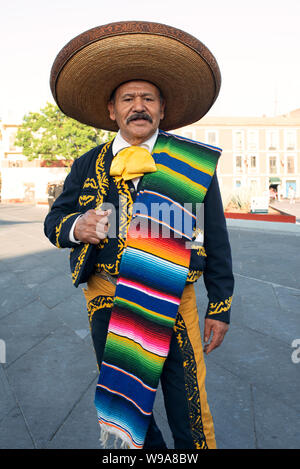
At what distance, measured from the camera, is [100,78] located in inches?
77.3

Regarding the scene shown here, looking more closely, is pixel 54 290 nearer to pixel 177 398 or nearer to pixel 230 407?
pixel 230 407

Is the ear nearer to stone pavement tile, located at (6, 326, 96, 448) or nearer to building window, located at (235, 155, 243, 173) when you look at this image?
stone pavement tile, located at (6, 326, 96, 448)

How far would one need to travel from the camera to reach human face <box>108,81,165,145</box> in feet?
5.92

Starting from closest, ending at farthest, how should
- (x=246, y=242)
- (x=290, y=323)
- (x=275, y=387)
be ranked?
1. (x=275, y=387)
2. (x=290, y=323)
3. (x=246, y=242)

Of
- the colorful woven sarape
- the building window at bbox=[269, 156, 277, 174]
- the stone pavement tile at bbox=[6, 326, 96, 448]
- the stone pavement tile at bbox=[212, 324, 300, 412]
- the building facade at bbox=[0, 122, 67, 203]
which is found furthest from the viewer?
the building window at bbox=[269, 156, 277, 174]

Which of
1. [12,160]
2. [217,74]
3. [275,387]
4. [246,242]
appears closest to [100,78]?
[217,74]

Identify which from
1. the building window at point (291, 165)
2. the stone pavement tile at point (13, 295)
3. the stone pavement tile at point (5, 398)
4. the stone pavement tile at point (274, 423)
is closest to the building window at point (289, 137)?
the building window at point (291, 165)

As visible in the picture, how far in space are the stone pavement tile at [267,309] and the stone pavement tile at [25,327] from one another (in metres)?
1.89

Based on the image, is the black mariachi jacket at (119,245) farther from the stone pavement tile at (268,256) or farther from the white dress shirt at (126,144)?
the stone pavement tile at (268,256)

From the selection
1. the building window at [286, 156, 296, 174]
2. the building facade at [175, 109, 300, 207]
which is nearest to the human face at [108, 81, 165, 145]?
the building facade at [175, 109, 300, 207]

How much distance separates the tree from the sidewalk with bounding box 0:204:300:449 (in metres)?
29.6

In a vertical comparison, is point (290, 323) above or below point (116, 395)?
below
